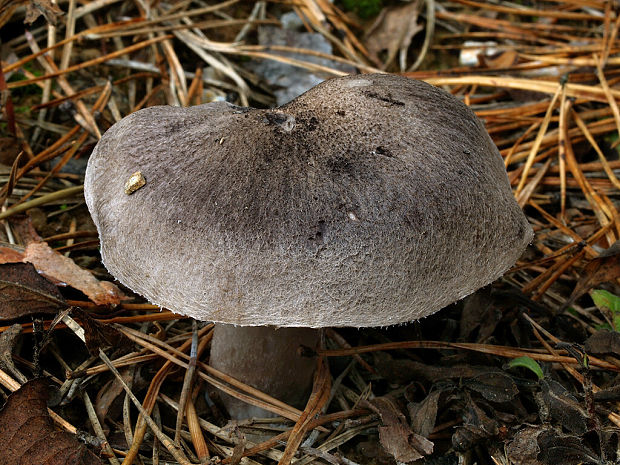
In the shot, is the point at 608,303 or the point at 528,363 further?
the point at 608,303

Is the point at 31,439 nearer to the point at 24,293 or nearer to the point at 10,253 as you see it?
the point at 24,293

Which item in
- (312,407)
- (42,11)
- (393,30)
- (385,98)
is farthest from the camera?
(393,30)

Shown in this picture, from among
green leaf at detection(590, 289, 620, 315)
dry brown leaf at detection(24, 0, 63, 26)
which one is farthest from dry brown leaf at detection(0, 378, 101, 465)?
green leaf at detection(590, 289, 620, 315)

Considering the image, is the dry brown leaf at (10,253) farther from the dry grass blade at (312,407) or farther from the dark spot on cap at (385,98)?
the dark spot on cap at (385,98)

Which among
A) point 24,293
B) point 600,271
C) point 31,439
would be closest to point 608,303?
point 600,271

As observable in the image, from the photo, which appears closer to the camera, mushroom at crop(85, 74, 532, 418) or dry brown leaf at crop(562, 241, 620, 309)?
mushroom at crop(85, 74, 532, 418)

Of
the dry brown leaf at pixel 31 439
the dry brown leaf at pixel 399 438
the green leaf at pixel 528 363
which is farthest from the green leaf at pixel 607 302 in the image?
the dry brown leaf at pixel 31 439

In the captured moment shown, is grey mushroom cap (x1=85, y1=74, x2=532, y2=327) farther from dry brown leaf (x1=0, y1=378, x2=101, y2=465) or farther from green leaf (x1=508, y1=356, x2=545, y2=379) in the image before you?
dry brown leaf (x1=0, y1=378, x2=101, y2=465)
